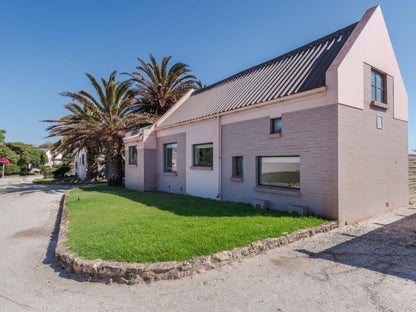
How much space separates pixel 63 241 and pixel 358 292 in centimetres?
564

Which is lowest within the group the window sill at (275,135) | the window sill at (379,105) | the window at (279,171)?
the window at (279,171)

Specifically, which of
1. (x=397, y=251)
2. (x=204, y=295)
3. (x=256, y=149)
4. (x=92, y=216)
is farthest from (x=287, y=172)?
(x=92, y=216)

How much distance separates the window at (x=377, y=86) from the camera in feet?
27.8

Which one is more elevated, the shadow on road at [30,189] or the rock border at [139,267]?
the rock border at [139,267]

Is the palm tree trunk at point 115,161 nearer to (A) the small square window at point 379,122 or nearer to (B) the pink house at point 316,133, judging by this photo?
(B) the pink house at point 316,133

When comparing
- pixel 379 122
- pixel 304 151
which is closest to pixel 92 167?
pixel 304 151

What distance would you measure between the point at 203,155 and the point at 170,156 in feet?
10.5

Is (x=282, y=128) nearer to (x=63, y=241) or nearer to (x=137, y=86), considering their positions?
(x=63, y=241)

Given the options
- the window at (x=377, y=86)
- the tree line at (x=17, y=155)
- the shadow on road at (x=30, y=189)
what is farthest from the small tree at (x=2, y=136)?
the window at (x=377, y=86)

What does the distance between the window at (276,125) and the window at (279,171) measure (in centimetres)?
94

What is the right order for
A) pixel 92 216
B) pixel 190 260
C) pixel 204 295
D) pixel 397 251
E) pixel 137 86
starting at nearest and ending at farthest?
pixel 204 295, pixel 190 260, pixel 397 251, pixel 92 216, pixel 137 86

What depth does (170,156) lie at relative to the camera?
14.4 metres

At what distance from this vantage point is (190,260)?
13.9 feet

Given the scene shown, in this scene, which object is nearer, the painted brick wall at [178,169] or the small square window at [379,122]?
the small square window at [379,122]
